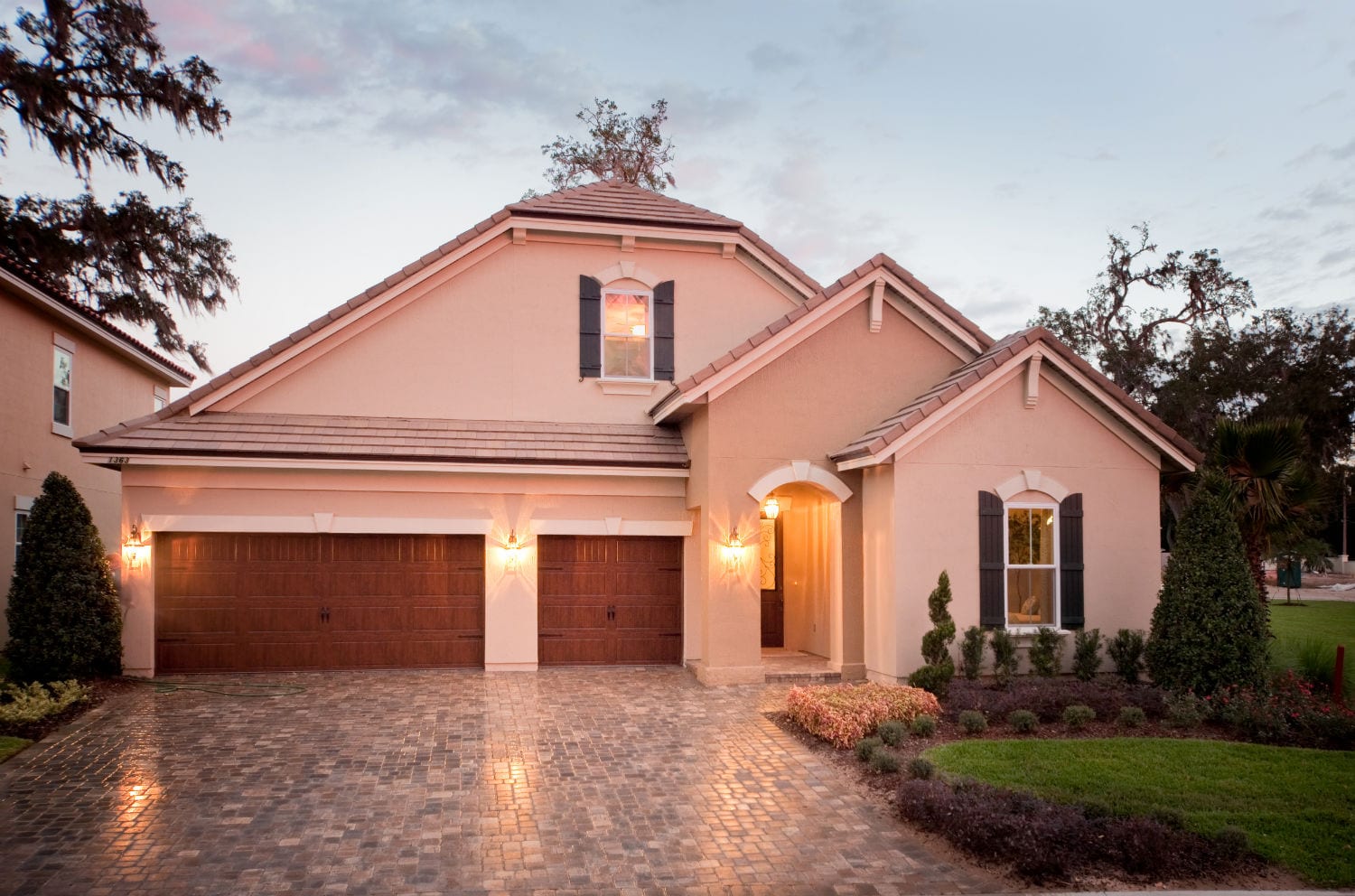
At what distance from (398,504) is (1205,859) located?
11.6 metres

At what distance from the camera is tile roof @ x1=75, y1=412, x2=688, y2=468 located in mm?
13633

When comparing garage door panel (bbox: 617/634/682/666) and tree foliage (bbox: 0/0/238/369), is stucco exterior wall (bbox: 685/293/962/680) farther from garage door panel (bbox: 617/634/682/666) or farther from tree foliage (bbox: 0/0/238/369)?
tree foliage (bbox: 0/0/238/369)

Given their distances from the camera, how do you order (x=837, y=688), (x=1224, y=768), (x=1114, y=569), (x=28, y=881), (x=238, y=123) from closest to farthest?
(x=28, y=881)
(x=1224, y=768)
(x=837, y=688)
(x=1114, y=569)
(x=238, y=123)

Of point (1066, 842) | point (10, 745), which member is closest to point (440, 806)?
point (1066, 842)

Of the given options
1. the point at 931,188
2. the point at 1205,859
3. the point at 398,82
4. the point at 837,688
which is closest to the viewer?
the point at 1205,859

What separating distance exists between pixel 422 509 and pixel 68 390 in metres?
9.01

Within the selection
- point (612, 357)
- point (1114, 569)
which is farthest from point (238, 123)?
point (1114, 569)

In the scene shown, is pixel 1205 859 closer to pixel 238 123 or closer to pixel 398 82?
pixel 398 82

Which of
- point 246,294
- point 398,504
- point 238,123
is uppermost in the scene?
point 238,123

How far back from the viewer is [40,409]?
16.9 meters

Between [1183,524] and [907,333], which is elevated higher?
[907,333]

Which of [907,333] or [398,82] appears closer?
[907,333]

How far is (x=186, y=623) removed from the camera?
14039 mm

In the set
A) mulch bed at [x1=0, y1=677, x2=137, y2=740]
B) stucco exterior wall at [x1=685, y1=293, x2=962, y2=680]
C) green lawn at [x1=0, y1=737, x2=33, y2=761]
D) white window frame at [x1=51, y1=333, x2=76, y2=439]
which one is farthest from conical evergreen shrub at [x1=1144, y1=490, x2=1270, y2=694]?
white window frame at [x1=51, y1=333, x2=76, y2=439]
